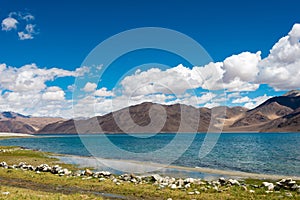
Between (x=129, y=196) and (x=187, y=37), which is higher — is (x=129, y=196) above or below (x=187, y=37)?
below

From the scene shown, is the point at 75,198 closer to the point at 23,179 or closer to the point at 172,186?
the point at 172,186

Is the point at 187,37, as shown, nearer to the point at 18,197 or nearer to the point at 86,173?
the point at 86,173

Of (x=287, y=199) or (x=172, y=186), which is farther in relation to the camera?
(x=172, y=186)

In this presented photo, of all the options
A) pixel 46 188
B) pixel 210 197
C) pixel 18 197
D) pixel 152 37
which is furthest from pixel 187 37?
pixel 18 197

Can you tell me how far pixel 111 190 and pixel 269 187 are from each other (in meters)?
17.6

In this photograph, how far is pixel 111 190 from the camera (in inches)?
1244

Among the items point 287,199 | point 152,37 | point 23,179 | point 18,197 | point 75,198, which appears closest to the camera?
point 18,197

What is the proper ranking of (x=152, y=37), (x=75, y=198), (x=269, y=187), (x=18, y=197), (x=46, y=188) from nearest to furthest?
(x=18, y=197) < (x=75, y=198) < (x=46, y=188) < (x=269, y=187) < (x=152, y=37)

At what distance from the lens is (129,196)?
28.9 metres

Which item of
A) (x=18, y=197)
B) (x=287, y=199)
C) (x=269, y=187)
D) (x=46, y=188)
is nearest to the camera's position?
(x=18, y=197)

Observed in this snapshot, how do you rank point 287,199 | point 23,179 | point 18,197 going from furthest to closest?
1. point 23,179
2. point 287,199
3. point 18,197

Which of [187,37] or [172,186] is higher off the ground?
[187,37]

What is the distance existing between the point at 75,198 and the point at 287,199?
19.4 meters

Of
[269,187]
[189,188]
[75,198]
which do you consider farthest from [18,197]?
[269,187]
